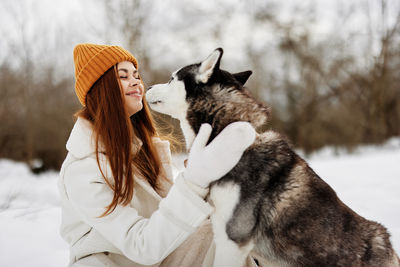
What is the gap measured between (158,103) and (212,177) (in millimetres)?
737

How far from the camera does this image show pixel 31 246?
2.62m

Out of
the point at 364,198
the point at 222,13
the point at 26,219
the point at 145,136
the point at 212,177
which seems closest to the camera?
the point at 212,177

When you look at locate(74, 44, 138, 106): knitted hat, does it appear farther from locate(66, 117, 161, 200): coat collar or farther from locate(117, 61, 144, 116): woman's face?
locate(66, 117, 161, 200): coat collar

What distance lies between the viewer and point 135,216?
68.9 inches

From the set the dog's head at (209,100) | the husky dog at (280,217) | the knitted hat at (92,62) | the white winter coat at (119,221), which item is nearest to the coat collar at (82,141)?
the white winter coat at (119,221)

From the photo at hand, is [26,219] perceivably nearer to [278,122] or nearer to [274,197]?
[274,197]

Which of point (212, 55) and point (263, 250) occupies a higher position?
point (212, 55)

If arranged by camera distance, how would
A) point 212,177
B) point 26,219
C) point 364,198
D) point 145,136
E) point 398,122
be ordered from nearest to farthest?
point 212,177 < point 145,136 < point 26,219 < point 364,198 < point 398,122

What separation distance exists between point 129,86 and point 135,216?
2.98 feet

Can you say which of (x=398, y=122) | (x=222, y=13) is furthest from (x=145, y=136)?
(x=398, y=122)

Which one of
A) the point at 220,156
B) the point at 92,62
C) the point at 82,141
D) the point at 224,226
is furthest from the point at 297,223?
the point at 92,62

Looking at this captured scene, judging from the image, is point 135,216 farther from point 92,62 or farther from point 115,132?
point 92,62

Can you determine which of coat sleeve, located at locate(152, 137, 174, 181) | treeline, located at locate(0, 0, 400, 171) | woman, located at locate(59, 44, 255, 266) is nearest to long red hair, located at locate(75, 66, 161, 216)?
woman, located at locate(59, 44, 255, 266)

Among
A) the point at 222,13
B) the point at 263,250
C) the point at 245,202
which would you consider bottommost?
the point at 263,250
